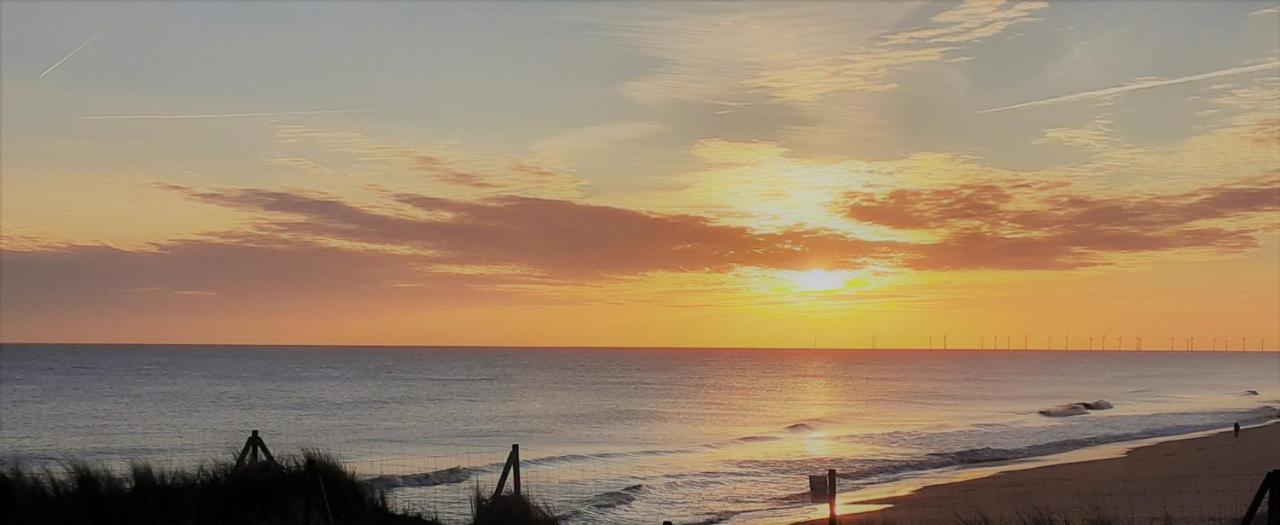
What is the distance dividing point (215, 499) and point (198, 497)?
30 centimetres

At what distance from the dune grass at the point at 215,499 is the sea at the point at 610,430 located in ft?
9.02

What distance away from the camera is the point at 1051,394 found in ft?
332

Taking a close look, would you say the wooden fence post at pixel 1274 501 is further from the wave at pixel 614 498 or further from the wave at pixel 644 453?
the wave at pixel 644 453

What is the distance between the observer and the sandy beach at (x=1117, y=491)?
73.6 ft

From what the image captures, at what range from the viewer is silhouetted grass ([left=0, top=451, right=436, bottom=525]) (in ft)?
46.6

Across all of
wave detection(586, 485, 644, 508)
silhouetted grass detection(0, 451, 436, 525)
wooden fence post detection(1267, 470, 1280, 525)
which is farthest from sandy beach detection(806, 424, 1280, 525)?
silhouetted grass detection(0, 451, 436, 525)

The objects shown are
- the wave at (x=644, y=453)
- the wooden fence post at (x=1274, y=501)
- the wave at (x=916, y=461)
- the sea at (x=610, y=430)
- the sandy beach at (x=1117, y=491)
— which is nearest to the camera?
the wooden fence post at (x=1274, y=501)

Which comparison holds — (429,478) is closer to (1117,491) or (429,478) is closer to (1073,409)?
(1117,491)

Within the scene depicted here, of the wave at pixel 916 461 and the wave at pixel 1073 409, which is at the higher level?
the wave at pixel 916 461

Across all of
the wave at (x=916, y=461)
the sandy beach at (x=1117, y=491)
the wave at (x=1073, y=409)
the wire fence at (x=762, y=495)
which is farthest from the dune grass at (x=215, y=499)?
the wave at (x=1073, y=409)

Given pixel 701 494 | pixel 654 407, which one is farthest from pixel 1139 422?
pixel 701 494

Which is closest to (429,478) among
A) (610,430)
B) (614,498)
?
(614,498)

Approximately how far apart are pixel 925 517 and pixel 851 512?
225 cm

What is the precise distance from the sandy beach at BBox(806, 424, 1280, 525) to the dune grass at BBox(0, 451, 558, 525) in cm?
887
